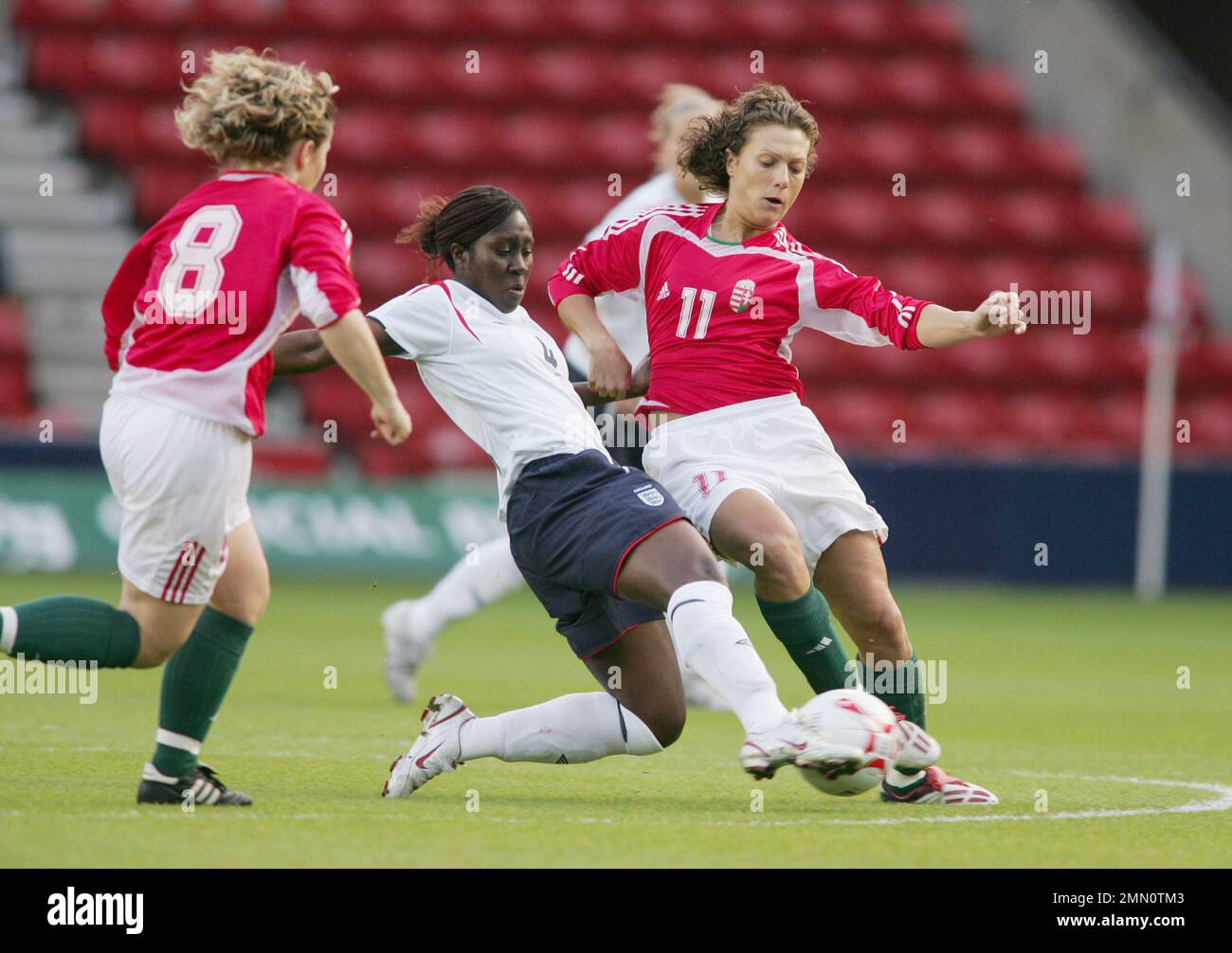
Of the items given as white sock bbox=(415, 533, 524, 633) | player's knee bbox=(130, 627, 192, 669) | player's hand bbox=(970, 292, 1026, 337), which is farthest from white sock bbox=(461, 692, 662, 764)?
white sock bbox=(415, 533, 524, 633)

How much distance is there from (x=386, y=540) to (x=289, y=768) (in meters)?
8.20

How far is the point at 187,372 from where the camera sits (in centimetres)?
438

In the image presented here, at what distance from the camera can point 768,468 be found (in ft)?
16.0

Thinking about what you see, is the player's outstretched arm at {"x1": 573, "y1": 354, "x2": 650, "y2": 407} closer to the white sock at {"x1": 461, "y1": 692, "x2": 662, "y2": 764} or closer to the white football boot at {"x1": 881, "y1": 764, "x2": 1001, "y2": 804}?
the white sock at {"x1": 461, "y1": 692, "x2": 662, "y2": 764}

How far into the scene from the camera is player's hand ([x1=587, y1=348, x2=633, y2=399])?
4988 mm

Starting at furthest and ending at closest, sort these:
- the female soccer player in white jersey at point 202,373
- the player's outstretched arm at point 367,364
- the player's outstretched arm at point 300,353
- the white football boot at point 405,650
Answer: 1. the white football boot at point 405,650
2. the player's outstretched arm at point 300,353
3. the female soccer player in white jersey at point 202,373
4. the player's outstretched arm at point 367,364

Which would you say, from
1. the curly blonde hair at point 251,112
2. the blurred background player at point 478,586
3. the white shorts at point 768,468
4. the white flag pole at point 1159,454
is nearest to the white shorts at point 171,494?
the curly blonde hair at point 251,112

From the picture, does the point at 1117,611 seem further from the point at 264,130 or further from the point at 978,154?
the point at 264,130

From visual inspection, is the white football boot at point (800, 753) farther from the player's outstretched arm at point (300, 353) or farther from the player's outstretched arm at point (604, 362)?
the player's outstretched arm at point (300, 353)

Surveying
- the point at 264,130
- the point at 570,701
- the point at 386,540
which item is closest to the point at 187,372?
the point at 264,130

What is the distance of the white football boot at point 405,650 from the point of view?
736 centimetres

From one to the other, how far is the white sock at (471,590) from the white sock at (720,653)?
120 inches

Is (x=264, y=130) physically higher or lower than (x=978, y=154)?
lower

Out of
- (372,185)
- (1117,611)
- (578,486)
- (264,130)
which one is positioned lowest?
(1117,611)
